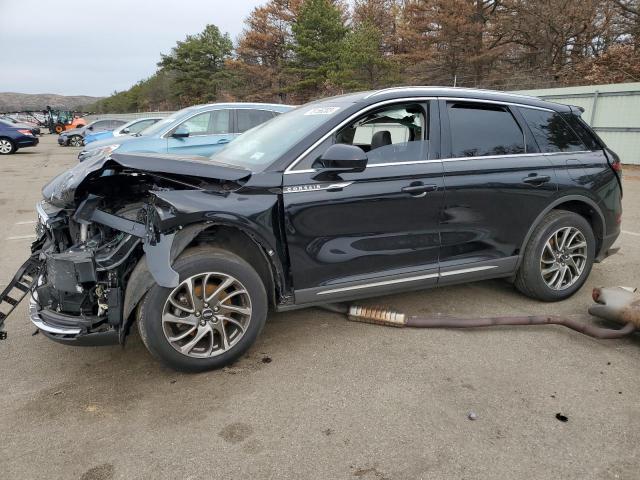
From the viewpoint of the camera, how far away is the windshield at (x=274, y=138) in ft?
10.9

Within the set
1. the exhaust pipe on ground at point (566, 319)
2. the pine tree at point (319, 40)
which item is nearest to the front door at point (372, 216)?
the exhaust pipe on ground at point (566, 319)

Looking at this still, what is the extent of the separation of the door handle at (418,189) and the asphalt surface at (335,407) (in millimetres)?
1043

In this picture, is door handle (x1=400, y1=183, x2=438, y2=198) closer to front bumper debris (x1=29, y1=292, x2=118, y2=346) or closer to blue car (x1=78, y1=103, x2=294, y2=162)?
front bumper debris (x1=29, y1=292, x2=118, y2=346)

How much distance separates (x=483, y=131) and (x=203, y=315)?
2.53 m

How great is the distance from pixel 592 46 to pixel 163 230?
27.4 meters

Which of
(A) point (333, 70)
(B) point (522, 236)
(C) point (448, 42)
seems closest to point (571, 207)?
(B) point (522, 236)

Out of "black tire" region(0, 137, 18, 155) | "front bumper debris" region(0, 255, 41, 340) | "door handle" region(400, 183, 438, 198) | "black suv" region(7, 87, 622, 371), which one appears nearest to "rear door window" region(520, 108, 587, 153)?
"black suv" region(7, 87, 622, 371)

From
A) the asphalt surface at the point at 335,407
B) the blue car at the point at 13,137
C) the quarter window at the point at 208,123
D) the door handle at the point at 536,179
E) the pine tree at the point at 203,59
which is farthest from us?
the pine tree at the point at 203,59

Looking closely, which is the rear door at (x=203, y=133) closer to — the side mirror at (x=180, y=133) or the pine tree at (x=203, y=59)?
the side mirror at (x=180, y=133)

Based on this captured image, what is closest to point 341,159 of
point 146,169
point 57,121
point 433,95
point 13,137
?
point 433,95

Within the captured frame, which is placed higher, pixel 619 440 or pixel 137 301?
pixel 137 301

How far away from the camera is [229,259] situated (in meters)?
2.98

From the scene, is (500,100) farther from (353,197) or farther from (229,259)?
(229,259)

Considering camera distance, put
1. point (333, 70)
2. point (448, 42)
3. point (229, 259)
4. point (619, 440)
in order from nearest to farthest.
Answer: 1. point (619, 440)
2. point (229, 259)
3. point (448, 42)
4. point (333, 70)
